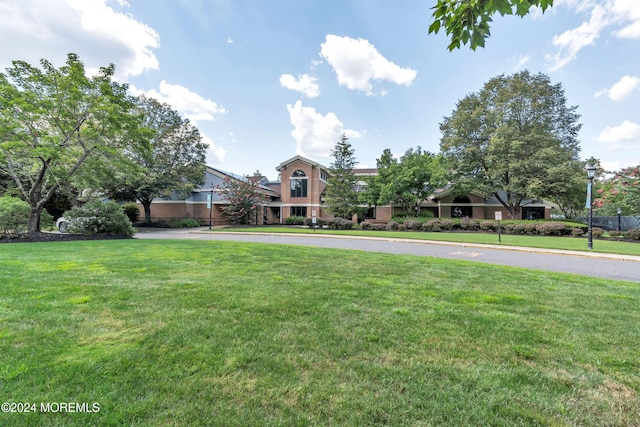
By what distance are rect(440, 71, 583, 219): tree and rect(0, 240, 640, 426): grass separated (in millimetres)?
26557

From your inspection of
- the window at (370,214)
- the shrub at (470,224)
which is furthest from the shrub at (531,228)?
the window at (370,214)

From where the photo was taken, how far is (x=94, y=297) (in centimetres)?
405

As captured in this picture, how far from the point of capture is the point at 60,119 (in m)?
13.9

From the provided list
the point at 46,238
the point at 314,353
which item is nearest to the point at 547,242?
the point at 314,353

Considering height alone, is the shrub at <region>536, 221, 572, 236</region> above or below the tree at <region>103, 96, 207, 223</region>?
below

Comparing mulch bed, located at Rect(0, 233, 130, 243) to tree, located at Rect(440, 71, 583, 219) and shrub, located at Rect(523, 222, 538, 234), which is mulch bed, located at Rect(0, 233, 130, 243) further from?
tree, located at Rect(440, 71, 583, 219)

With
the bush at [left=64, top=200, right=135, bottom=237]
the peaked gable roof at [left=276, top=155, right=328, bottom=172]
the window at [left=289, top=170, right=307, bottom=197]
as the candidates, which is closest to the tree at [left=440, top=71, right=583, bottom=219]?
the peaked gable roof at [left=276, top=155, right=328, bottom=172]

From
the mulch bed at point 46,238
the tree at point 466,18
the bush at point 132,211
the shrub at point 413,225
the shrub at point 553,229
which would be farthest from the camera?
the bush at point 132,211

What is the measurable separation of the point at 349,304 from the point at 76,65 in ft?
53.6

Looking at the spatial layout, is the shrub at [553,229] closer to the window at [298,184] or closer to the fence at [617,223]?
the fence at [617,223]

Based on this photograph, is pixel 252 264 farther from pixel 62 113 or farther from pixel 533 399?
pixel 62 113

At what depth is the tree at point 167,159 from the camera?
92.7 ft

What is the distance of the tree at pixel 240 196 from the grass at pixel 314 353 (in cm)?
2644

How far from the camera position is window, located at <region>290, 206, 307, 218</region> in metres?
36.3
